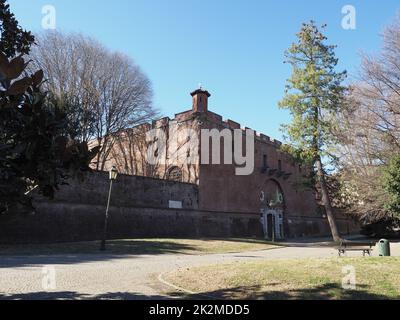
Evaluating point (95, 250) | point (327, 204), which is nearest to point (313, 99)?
point (327, 204)

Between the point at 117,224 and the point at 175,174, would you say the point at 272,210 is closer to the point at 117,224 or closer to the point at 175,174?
the point at 175,174

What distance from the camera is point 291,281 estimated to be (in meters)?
10.2

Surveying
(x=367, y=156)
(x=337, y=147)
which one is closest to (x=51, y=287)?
(x=367, y=156)

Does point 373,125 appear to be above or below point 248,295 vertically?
above

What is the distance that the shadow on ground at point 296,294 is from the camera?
8.80 meters

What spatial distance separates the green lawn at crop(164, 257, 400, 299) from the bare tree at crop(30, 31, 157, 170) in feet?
Result: 81.8

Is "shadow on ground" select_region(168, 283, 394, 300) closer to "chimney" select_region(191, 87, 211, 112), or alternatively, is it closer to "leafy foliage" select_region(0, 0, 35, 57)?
"leafy foliage" select_region(0, 0, 35, 57)

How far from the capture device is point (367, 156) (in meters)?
25.6

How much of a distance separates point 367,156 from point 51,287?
2047cm

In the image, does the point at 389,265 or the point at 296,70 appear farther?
the point at 296,70

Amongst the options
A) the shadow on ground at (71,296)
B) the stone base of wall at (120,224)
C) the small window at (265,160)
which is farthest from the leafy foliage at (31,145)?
the small window at (265,160)

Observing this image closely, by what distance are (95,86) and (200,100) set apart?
9299mm

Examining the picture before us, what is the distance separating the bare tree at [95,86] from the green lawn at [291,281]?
24.9 meters
